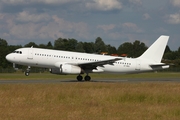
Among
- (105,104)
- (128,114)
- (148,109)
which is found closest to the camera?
(128,114)

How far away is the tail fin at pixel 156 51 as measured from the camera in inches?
1762

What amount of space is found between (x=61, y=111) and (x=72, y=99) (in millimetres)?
4327

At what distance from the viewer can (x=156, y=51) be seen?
4491cm

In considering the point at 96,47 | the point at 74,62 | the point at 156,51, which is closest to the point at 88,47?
the point at 96,47

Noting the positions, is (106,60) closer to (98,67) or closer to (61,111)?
(98,67)

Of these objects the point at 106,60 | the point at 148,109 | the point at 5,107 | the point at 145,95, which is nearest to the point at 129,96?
the point at 145,95

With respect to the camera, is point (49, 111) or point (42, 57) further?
point (42, 57)

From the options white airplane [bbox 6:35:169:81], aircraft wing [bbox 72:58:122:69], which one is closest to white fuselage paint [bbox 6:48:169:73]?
white airplane [bbox 6:35:169:81]

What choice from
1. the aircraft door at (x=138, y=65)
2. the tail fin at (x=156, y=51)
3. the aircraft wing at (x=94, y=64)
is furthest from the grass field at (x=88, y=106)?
the tail fin at (x=156, y=51)

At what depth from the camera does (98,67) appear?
41.2 m

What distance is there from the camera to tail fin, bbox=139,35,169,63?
4475 centimetres

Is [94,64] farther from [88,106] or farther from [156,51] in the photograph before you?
[88,106]

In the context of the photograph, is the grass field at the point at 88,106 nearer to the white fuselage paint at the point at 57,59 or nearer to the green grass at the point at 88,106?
the green grass at the point at 88,106

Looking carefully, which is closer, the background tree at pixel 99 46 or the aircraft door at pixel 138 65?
the aircraft door at pixel 138 65
